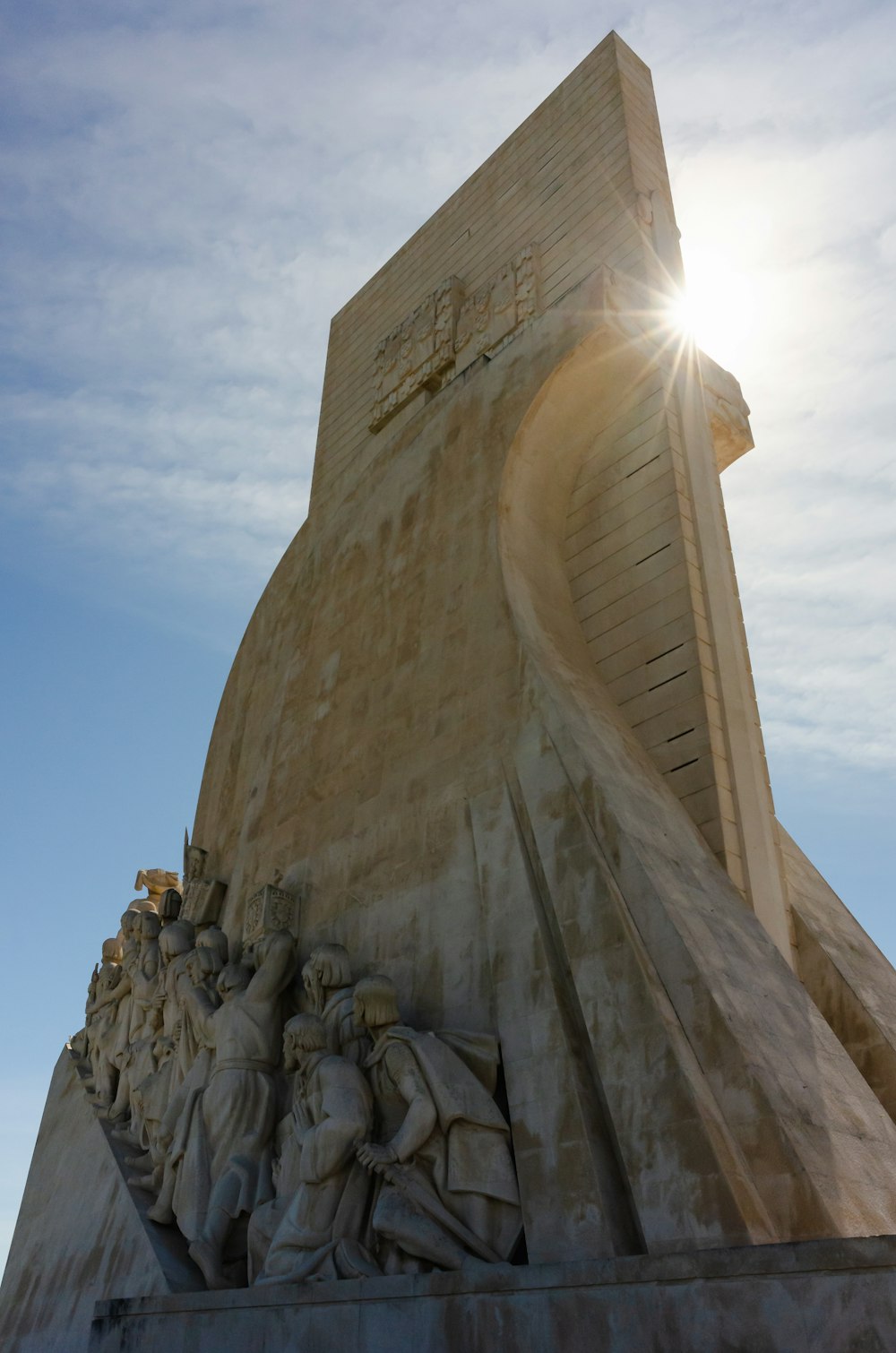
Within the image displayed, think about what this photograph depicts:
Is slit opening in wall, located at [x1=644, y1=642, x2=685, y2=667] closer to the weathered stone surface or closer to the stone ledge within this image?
the stone ledge

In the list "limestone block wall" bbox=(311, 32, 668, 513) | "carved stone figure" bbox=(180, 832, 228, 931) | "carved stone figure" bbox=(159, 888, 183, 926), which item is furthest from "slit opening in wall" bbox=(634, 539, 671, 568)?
"carved stone figure" bbox=(159, 888, 183, 926)

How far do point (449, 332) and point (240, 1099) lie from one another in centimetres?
538

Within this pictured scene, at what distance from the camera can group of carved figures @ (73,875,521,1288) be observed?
13.6 ft

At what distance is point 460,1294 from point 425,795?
246cm

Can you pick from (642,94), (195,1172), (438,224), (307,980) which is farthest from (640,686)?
(438,224)

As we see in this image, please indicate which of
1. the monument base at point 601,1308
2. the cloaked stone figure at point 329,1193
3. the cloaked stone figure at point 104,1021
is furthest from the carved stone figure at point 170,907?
the monument base at point 601,1308

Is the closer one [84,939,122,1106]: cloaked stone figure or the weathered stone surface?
the weathered stone surface

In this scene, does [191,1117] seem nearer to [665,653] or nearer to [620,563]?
[665,653]

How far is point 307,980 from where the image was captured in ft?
17.7

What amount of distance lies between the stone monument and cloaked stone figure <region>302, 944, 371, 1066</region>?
0.02 m

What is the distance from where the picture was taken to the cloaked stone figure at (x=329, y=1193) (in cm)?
425

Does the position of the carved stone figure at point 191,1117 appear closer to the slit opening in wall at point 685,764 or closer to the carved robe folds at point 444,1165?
the carved robe folds at point 444,1165

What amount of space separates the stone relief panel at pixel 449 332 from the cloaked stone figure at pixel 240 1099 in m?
4.06

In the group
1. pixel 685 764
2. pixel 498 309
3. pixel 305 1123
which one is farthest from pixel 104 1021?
pixel 498 309
